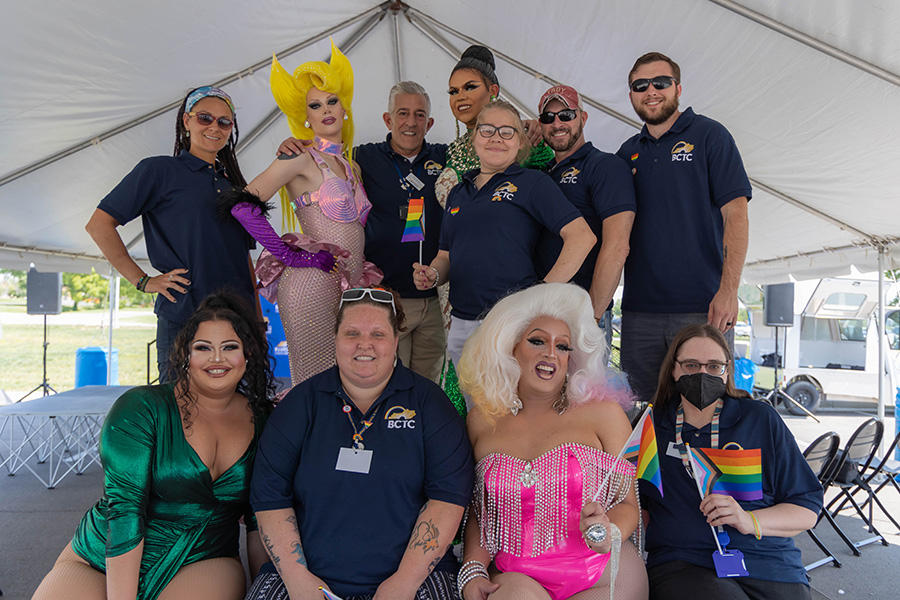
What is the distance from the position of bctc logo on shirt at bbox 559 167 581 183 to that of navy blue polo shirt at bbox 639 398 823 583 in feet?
3.70

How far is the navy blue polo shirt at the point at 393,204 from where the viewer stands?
3205mm

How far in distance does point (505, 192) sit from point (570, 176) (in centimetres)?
40

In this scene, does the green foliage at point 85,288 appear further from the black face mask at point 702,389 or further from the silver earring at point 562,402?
the black face mask at point 702,389

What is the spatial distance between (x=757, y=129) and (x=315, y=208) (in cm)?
291

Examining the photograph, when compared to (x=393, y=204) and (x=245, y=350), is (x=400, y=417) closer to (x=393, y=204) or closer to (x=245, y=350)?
(x=245, y=350)

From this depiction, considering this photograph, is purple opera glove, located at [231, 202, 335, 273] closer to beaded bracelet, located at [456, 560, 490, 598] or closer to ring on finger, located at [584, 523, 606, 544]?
beaded bracelet, located at [456, 560, 490, 598]

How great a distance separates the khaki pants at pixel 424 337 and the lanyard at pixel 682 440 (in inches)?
56.6

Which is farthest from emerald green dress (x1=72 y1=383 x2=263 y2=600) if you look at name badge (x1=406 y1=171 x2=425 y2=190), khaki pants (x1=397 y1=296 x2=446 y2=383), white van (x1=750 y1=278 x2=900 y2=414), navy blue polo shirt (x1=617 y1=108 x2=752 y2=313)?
white van (x1=750 y1=278 x2=900 y2=414)

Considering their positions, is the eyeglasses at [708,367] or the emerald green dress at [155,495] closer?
the emerald green dress at [155,495]

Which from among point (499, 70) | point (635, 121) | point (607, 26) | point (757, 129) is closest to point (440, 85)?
point (499, 70)

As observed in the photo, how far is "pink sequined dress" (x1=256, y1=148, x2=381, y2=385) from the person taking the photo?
2426 millimetres

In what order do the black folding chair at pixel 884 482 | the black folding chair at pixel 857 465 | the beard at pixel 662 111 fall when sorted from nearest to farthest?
the beard at pixel 662 111 < the black folding chair at pixel 857 465 < the black folding chair at pixel 884 482

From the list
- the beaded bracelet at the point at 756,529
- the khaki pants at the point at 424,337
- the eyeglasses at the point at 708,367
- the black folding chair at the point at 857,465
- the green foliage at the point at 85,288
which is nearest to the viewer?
the beaded bracelet at the point at 756,529

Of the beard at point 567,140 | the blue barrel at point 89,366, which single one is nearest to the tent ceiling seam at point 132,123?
the beard at point 567,140
